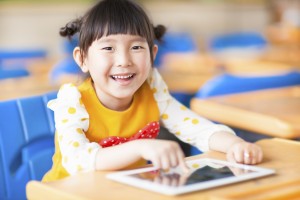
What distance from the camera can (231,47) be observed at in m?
7.14

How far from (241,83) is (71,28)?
4.48ft

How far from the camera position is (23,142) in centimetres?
221

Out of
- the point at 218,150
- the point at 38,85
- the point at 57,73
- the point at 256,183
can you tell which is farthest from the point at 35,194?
the point at 57,73

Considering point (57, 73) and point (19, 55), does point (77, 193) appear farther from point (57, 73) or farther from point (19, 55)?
point (19, 55)

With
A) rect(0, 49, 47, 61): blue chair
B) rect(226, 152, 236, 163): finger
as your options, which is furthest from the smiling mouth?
rect(0, 49, 47, 61): blue chair

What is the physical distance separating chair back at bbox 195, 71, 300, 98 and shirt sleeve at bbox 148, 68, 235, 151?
0.97 m

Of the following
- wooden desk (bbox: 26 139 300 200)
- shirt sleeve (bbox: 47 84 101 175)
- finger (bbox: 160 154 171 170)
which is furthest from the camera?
shirt sleeve (bbox: 47 84 101 175)

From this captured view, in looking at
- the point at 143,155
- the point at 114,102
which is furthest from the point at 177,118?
the point at 143,155

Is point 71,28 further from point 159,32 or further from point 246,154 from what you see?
point 246,154

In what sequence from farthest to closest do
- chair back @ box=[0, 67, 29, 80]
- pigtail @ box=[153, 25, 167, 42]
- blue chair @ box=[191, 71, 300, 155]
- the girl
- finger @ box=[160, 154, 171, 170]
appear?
chair back @ box=[0, 67, 29, 80]
blue chair @ box=[191, 71, 300, 155]
pigtail @ box=[153, 25, 167, 42]
the girl
finger @ box=[160, 154, 171, 170]

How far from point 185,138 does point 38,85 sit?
1740mm

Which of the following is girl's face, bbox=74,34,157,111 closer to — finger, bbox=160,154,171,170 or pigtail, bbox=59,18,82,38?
pigtail, bbox=59,18,82,38

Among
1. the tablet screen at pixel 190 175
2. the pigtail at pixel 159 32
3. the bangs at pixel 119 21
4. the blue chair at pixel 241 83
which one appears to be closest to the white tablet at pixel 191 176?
the tablet screen at pixel 190 175

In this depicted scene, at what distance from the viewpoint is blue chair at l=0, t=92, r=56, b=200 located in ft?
7.11
